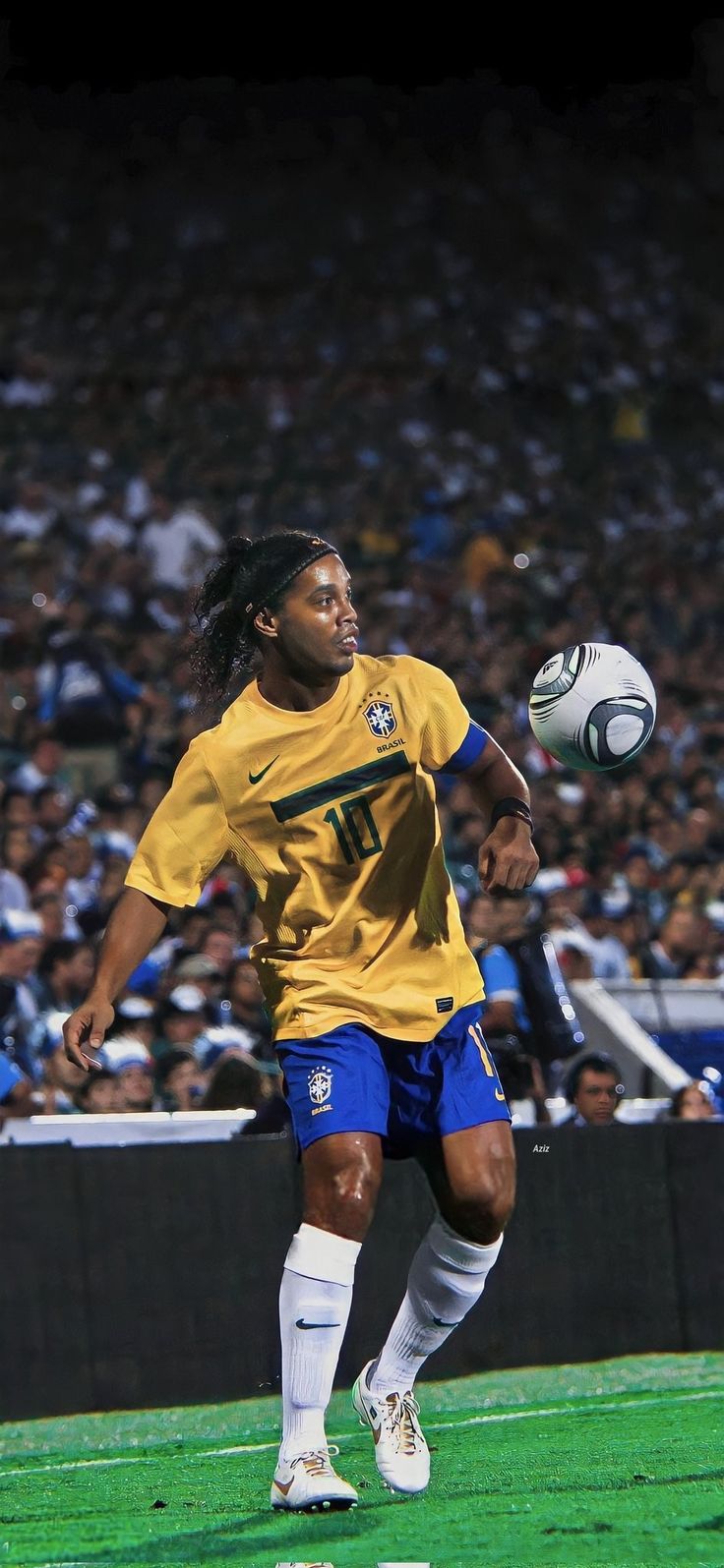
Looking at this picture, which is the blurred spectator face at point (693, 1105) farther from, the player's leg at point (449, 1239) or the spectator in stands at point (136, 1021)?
the player's leg at point (449, 1239)

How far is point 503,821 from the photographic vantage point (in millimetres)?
5074

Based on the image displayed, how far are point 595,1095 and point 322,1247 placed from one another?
15.4ft

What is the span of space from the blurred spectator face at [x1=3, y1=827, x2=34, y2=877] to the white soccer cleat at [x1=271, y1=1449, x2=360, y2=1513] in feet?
23.5

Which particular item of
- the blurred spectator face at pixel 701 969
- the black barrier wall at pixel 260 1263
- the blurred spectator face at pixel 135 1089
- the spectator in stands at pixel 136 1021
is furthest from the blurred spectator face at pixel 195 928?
the blurred spectator face at pixel 701 969

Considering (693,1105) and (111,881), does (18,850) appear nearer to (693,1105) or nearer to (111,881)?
(111,881)

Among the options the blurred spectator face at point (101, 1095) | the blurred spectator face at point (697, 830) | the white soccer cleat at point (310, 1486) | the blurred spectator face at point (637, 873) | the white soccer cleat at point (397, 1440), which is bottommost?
the blurred spectator face at point (697, 830)

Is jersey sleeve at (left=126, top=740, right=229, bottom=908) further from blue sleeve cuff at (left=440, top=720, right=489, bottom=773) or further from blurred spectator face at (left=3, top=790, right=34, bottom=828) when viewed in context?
blurred spectator face at (left=3, top=790, right=34, bottom=828)

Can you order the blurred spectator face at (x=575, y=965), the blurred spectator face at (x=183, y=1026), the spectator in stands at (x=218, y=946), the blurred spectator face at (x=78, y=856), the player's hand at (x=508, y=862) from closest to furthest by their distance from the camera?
1. the player's hand at (x=508, y=862)
2. the blurred spectator face at (x=183, y=1026)
3. the spectator in stands at (x=218, y=946)
4. the blurred spectator face at (x=78, y=856)
5. the blurred spectator face at (x=575, y=965)

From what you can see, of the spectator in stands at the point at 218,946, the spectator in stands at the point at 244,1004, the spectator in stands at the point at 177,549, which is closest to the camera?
the spectator in stands at the point at 244,1004

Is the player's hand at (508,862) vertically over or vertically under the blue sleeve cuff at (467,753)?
under

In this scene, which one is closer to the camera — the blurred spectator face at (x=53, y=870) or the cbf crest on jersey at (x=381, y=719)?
the cbf crest on jersey at (x=381, y=719)

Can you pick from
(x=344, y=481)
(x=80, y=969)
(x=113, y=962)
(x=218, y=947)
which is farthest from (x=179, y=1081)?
(x=344, y=481)

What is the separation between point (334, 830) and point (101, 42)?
24.1 metres

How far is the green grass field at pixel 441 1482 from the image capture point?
4.54 meters
